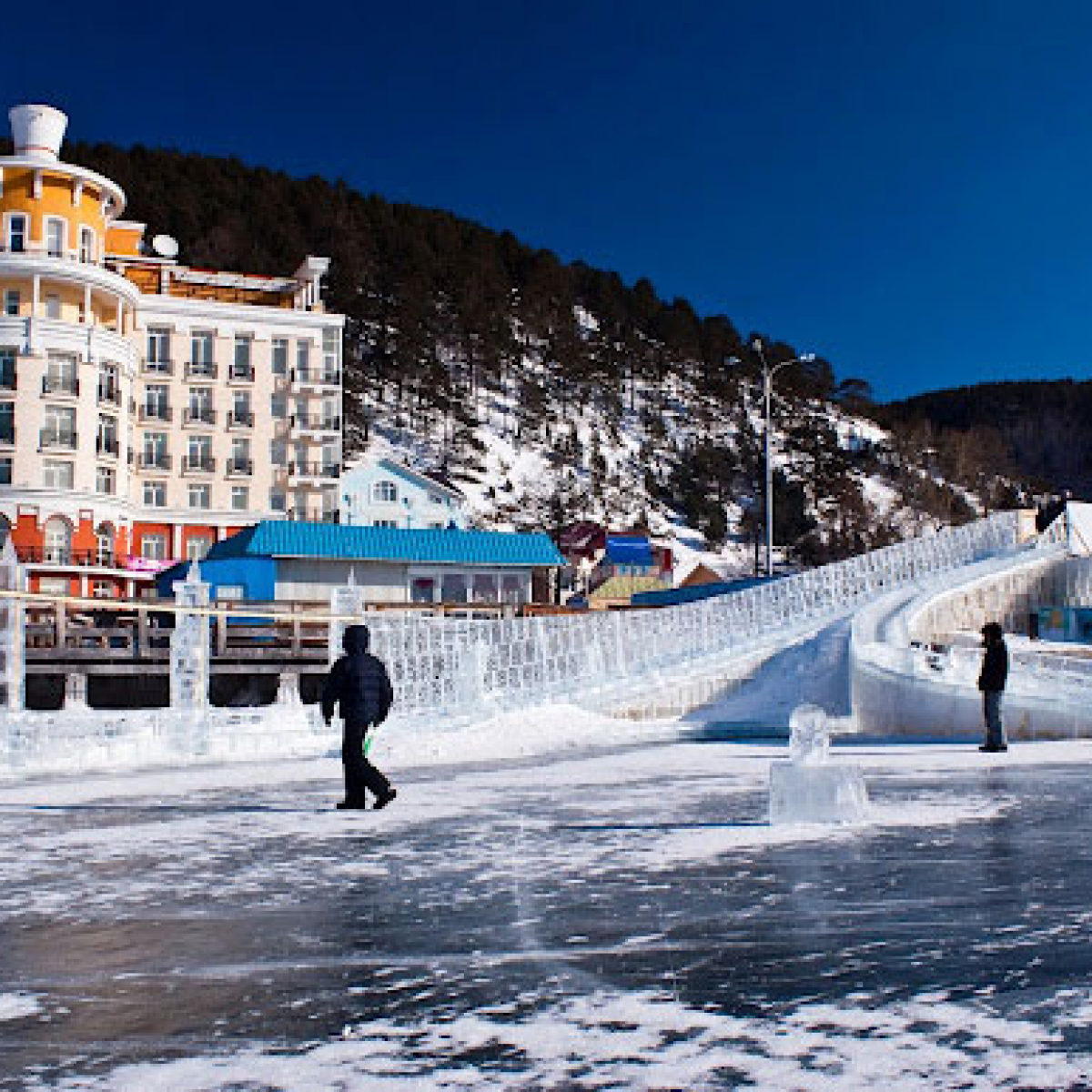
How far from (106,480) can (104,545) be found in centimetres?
328

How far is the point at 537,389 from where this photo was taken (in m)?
114

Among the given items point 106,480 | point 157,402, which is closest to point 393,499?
point 157,402

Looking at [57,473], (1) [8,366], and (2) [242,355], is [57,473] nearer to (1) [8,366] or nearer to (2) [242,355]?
(1) [8,366]

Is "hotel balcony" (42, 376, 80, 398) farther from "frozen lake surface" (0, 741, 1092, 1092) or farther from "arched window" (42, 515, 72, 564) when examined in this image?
"frozen lake surface" (0, 741, 1092, 1092)

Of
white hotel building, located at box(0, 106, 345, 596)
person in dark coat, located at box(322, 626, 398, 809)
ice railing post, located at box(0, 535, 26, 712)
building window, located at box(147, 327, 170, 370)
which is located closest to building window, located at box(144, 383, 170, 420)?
white hotel building, located at box(0, 106, 345, 596)

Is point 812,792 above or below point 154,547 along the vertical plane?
below

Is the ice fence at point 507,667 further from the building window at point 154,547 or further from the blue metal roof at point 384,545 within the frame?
the building window at point 154,547

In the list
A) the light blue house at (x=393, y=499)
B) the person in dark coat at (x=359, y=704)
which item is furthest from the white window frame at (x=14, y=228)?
the person in dark coat at (x=359, y=704)

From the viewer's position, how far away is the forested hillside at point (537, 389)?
100 meters

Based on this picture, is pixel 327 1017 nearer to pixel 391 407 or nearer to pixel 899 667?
pixel 899 667

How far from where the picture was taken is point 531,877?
6.55 meters

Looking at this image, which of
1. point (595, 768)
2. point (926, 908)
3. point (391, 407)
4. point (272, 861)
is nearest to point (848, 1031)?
point (926, 908)

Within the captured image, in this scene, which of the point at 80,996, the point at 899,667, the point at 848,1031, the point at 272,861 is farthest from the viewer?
the point at 899,667

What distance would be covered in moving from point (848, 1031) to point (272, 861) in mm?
4285
